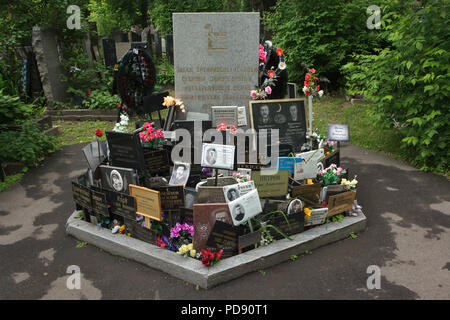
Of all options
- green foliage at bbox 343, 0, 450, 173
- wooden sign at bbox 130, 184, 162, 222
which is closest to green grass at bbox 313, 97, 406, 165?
green foliage at bbox 343, 0, 450, 173

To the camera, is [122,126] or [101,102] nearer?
[122,126]

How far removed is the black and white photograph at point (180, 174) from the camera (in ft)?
16.6

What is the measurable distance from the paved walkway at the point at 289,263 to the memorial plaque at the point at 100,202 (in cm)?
43

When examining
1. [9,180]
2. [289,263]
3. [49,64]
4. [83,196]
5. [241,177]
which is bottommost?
[289,263]

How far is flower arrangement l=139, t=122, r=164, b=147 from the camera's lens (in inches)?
215

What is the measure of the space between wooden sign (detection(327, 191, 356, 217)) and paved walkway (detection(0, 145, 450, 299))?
1.22 ft

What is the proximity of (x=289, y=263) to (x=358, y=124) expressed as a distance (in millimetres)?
6109

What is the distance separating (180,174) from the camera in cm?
512

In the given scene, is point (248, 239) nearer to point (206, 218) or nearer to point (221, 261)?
point (221, 261)

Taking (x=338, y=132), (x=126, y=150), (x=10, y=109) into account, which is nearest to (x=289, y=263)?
(x=338, y=132)

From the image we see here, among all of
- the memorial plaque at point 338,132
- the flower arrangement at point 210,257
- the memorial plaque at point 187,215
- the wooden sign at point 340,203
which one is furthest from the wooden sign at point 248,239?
the memorial plaque at point 338,132

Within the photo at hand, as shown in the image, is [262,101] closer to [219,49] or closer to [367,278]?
[219,49]

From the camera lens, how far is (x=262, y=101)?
6094 millimetres
